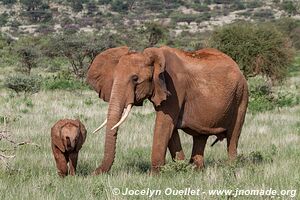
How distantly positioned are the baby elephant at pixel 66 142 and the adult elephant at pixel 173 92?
1.50 feet

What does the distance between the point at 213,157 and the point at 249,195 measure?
3.36 metres

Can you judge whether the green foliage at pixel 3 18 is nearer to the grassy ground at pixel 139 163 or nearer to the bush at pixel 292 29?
the bush at pixel 292 29

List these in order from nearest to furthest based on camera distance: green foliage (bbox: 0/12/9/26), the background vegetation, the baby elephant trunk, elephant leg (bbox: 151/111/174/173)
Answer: the background vegetation → the baby elephant trunk → elephant leg (bbox: 151/111/174/173) → green foliage (bbox: 0/12/9/26)

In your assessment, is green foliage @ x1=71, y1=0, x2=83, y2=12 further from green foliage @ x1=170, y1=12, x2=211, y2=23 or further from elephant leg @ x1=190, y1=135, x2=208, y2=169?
elephant leg @ x1=190, y1=135, x2=208, y2=169

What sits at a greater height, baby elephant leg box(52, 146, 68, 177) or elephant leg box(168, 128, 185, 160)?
baby elephant leg box(52, 146, 68, 177)

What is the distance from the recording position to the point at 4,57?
4503cm

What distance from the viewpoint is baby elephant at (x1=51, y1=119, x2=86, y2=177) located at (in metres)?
6.68

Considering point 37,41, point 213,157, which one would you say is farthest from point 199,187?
point 37,41

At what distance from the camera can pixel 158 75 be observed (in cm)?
658

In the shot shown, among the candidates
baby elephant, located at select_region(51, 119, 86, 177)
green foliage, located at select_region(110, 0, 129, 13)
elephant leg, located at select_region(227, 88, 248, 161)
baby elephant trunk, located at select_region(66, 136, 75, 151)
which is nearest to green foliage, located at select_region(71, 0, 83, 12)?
green foliage, located at select_region(110, 0, 129, 13)

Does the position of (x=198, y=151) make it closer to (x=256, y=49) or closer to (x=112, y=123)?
(x=112, y=123)

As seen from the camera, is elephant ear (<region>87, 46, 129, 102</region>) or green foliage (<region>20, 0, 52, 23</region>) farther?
green foliage (<region>20, 0, 52, 23</region>)

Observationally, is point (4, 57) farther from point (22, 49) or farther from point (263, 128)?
point (263, 128)

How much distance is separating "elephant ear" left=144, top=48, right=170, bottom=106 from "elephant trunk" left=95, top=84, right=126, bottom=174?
426 millimetres
